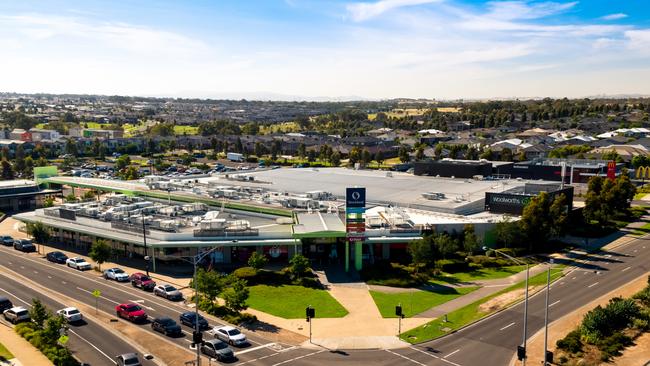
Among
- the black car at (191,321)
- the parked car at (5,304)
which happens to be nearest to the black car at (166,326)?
the black car at (191,321)

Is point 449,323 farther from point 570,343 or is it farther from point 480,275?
point 480,275

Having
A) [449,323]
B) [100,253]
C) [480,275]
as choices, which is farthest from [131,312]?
[480,275]

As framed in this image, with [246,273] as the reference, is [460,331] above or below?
below

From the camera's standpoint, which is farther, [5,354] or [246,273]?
[246,273]

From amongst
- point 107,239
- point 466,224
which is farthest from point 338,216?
point 107,239

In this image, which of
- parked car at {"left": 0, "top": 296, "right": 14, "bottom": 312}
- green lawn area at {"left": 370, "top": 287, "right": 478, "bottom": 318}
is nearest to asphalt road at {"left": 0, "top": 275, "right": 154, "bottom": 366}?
parked car at {"left": 0, "top": 296, "right": 14, "bottom": 312}

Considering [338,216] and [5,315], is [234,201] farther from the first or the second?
[5,315]
